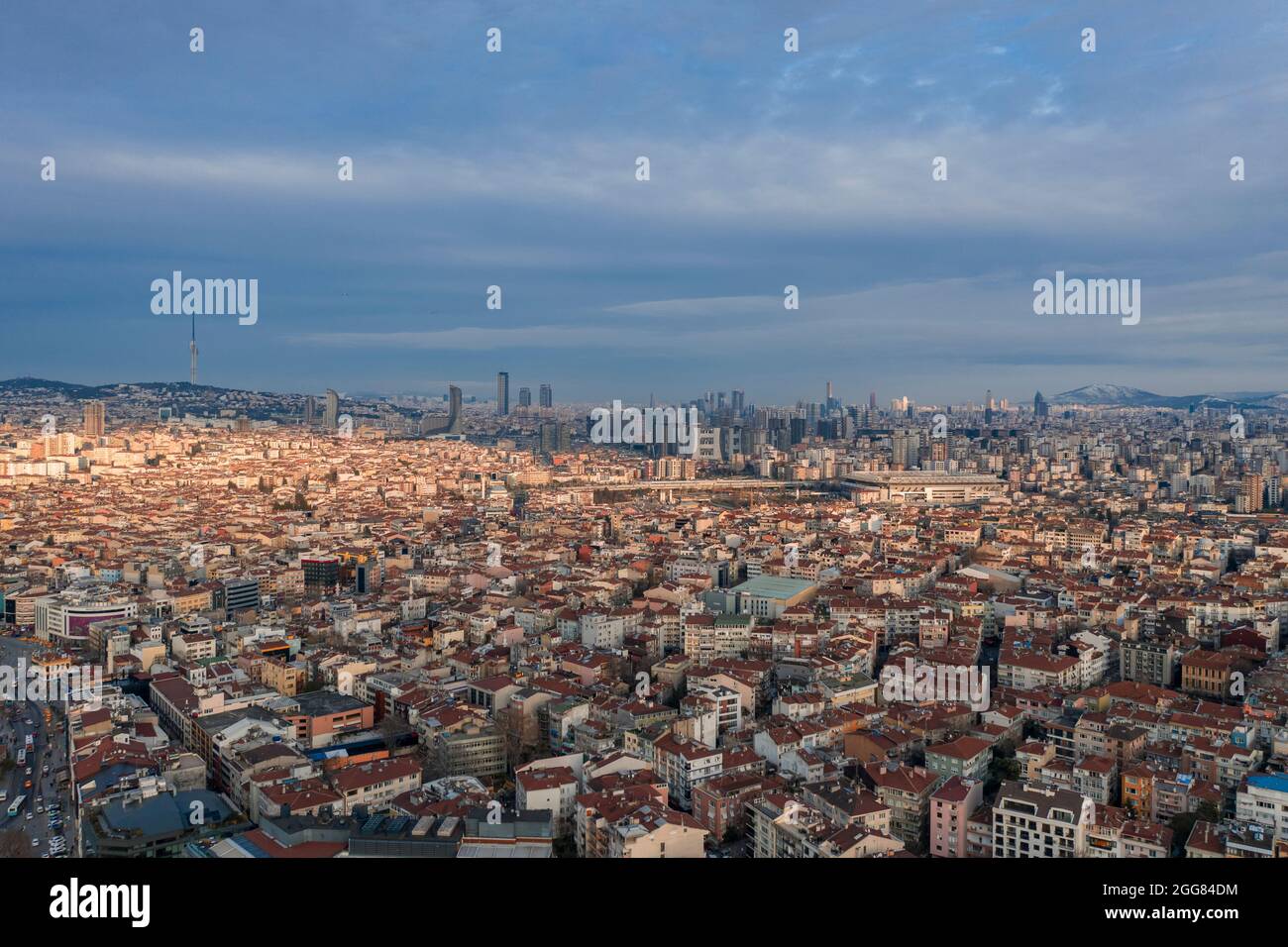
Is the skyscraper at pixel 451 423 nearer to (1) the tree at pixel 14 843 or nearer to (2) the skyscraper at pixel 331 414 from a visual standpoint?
(2) the skyscraper at pixel 331 414

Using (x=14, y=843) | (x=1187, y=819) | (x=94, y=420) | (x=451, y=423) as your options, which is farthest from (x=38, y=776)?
(x=451, y=423)

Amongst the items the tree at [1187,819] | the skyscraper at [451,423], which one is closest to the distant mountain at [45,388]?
the skyscraper at [451,423]

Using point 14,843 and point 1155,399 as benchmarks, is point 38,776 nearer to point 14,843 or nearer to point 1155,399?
point 14,843

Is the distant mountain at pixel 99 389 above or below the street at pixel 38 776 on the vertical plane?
above

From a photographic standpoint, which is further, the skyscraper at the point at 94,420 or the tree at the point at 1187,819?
the skyscraper at the point at 94,420

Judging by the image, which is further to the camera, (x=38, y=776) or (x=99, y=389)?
(x=99, y=389)

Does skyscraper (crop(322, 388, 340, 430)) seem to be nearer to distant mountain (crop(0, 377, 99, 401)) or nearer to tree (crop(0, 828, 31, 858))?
distant mountain (crop(0, 377, 99, 401))
